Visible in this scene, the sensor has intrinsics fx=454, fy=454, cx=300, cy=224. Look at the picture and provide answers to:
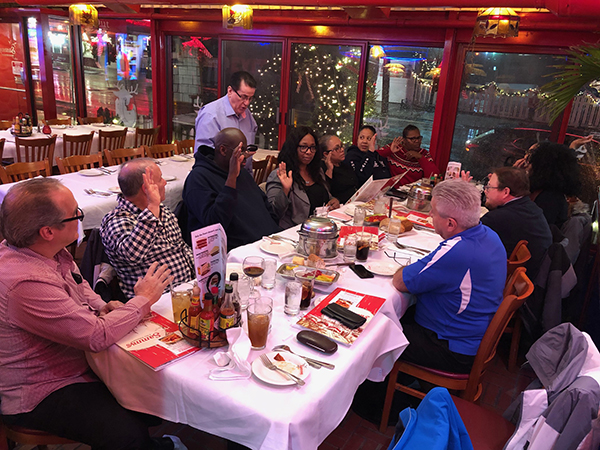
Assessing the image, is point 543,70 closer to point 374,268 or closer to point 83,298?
point 374,268

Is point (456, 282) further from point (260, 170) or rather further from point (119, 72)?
point (119, 72)


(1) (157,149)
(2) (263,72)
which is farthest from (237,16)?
(2) (263,72)

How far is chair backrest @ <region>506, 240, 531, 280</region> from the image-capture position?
258 centimetres

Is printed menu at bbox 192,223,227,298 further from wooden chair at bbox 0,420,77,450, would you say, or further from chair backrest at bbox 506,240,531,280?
chair backrest at bbox 506,240,531,280

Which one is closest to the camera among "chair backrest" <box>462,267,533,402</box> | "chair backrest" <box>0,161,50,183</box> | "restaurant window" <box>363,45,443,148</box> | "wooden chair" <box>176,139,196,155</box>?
"chair backrest" <box>462,267,533,402</box>

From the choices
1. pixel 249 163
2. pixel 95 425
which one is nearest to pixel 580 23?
pixel 249 163

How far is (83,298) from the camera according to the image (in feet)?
6.22

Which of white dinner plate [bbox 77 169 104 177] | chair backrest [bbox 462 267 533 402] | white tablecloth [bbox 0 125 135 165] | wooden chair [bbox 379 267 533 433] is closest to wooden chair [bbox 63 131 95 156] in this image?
white tablecloth [bbox 0 125 135 165]

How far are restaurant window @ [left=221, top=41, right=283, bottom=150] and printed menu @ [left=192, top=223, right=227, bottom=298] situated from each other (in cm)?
608

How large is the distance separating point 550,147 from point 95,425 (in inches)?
154

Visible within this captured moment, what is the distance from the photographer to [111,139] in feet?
22.1


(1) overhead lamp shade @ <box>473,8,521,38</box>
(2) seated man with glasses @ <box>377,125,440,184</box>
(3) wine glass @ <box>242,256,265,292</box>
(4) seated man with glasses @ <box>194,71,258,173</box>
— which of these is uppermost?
(1) overhead lamp shade @ <box>473,8,521,38</box>

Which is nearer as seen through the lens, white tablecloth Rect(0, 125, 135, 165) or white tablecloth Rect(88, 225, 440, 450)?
white tablecloth Rect(88, 225, 440, 450)

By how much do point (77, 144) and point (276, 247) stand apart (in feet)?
15.4
